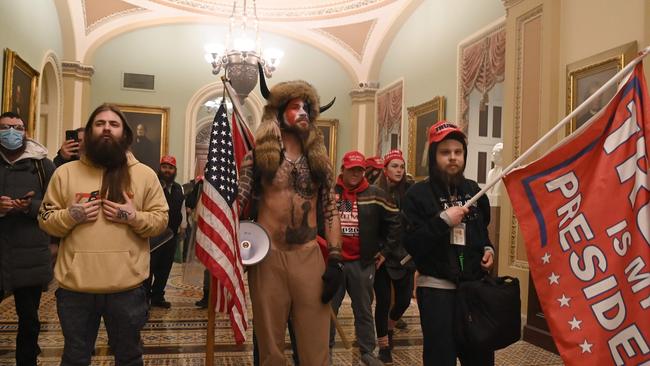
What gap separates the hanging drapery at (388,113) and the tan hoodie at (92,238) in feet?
28.7

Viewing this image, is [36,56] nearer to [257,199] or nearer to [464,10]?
[464,10]

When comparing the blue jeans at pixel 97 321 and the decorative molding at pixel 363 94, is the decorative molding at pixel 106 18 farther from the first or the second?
the blue jeans at pixel 97 321

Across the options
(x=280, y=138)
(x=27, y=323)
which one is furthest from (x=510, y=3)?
(x=27, y=323)

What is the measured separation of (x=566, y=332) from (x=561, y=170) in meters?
0.77

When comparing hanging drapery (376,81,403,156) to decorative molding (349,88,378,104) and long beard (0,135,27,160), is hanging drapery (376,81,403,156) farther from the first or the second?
long beard (0,135,27,160)

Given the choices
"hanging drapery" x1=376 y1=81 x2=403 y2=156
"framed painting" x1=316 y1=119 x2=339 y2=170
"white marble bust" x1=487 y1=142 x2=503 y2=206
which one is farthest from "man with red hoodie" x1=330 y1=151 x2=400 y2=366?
"framed painting" x1=316 y1=119 x2=339 y2=170

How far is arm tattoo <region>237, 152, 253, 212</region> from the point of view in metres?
3.09

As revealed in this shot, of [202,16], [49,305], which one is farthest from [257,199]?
[202,16]

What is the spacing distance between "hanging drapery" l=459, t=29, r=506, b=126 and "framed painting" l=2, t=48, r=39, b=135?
21.9ft

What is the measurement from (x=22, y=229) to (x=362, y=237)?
2.47 meters

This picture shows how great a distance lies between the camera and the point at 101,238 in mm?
2676

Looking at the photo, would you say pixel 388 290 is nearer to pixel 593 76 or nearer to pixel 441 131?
pixel 441 131

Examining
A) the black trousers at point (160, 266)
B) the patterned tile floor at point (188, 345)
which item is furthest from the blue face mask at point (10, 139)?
the black trousers at point (160, 266)

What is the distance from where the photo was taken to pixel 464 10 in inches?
348
